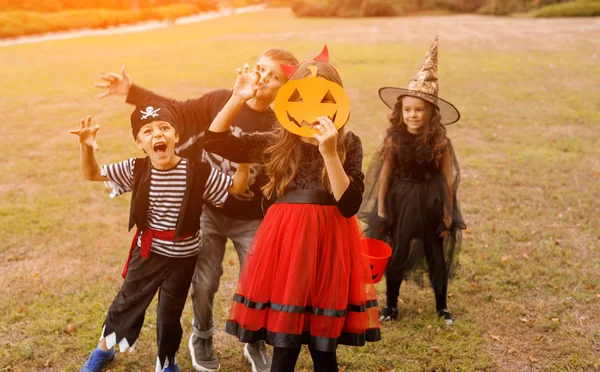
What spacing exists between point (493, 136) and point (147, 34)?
2268 centimetres

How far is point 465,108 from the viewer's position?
12.5 m

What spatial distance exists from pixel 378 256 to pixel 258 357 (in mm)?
1027

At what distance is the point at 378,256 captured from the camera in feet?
12.5

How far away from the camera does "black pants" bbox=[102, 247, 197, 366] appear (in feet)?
10.3

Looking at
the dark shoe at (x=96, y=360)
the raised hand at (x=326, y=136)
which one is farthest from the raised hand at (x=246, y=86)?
the dark shoe at (x=96, y=360)

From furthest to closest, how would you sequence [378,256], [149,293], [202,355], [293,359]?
[378,256] < [202,355] < [149,293] < [293,359]

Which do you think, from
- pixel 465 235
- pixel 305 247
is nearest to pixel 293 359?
pixel 305 247

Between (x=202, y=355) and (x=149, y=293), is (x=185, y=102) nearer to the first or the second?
(x=149, y=293)

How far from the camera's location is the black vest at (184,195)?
3.01 m

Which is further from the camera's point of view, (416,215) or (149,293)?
(416,215)

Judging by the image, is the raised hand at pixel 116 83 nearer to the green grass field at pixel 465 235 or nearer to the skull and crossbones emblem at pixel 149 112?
the skull and crossbones emblem at pixel 149 112

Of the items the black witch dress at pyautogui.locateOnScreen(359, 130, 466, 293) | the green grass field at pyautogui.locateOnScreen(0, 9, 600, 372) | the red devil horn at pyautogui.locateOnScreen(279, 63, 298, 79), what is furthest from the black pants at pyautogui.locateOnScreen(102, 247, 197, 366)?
the black witch dress at pyautogui.locateOnScreen(359, 130, 466, 293)

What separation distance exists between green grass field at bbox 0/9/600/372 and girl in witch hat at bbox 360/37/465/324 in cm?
43

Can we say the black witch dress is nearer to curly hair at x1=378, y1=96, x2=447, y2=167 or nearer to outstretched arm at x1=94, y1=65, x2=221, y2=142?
curly hair at x1=378, y1=96, x2=447, y2=167
